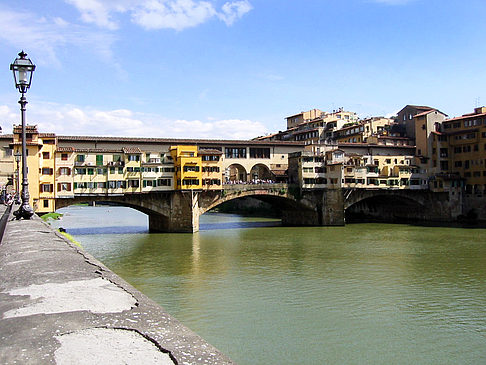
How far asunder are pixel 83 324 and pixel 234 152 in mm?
49889

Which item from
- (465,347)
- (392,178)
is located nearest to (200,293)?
(465,347)

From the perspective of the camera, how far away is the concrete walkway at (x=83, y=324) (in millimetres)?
3645

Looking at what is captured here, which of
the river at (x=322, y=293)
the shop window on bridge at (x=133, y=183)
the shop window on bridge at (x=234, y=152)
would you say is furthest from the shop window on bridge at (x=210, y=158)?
the river at (x=322, y=293)

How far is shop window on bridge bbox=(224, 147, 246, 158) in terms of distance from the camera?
5381 centimetres

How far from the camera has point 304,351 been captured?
13.0m

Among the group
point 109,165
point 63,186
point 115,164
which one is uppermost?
point 115,164

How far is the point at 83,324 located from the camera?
14.3 ft

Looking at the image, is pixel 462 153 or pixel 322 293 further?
pixel 462 153

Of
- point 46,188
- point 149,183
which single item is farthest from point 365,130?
point 46,188

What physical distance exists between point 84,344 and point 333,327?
12696mm

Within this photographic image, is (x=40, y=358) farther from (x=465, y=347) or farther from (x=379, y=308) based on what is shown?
(x=379, y=308)

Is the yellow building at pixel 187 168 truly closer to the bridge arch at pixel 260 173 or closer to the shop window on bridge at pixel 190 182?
the shop window on bridge at pixel 190 182

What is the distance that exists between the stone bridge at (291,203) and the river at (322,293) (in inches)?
248

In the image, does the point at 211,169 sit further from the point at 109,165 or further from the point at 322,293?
the point at 322,293
